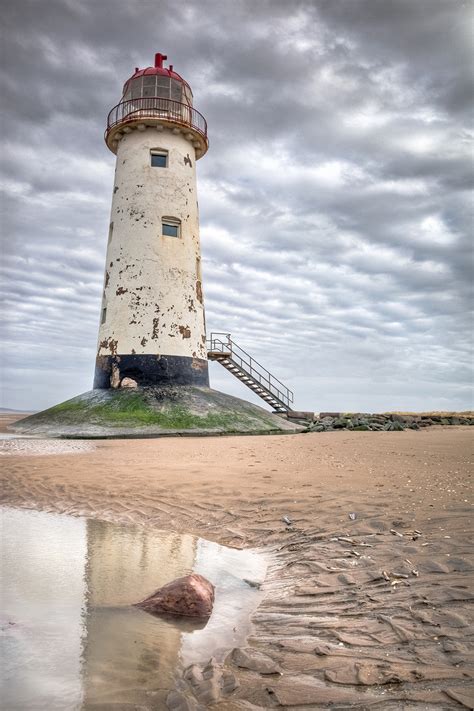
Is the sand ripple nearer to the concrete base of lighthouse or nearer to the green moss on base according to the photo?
the concrete base of lighthouse

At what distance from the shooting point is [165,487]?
27.0 ft

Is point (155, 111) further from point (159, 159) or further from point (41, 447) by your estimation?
point (41, 447)

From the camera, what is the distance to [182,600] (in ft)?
12.9

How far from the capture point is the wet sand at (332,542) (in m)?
2.81

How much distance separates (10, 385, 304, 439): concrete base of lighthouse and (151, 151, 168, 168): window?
9.93m

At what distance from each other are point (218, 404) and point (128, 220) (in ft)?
28.9

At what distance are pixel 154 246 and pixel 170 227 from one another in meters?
1.35

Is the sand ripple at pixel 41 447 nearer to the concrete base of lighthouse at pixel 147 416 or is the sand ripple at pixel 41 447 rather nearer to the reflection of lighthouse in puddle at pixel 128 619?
the concrete base of lighthouse at pixel 147 416

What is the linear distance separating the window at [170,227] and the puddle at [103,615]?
1727 cm

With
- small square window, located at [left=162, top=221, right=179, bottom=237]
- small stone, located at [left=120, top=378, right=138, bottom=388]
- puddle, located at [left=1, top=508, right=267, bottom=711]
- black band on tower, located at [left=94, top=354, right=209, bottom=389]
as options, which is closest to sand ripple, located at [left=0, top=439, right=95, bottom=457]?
small stone, located at [left=120, top=378, right=138, bottom=388]

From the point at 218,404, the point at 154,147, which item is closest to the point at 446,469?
the point at 218,404

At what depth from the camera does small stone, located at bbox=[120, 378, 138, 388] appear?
20.3 meters

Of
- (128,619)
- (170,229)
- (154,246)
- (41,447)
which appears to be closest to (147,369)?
(154,246)

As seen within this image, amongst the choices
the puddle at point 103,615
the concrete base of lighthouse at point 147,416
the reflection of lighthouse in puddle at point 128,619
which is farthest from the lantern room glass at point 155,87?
the reflection of lighthouse in puddle at point 128,619
